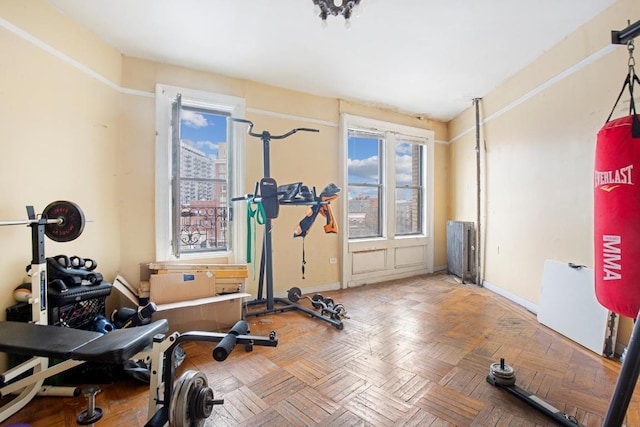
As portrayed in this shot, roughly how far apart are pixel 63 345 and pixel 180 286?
1373 millimetres

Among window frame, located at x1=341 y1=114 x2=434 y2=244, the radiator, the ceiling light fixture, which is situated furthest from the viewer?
the radiator

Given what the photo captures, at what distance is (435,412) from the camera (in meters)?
1.64

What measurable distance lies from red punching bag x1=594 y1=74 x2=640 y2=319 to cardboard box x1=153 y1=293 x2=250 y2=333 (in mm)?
2808

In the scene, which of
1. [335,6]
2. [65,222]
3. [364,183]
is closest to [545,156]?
[364,183]

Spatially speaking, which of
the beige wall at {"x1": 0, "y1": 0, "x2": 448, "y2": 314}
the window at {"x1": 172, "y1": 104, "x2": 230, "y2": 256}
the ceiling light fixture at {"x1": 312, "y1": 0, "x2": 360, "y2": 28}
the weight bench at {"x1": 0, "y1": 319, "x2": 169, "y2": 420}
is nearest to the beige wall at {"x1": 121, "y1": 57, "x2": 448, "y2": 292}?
the beige wall at {"x1": 0, "y1": 0, "x2": 448, "y2": 314}

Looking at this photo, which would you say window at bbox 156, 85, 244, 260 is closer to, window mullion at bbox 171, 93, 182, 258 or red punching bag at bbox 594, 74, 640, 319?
window mullion at bbox 171, 93, 182, 258

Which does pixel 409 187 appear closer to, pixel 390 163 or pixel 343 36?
pixel 390 163

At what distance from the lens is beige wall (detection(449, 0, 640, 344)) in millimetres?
2490

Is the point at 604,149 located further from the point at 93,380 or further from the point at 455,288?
the point at 93,380

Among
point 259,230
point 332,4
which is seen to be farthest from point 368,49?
point 259,230

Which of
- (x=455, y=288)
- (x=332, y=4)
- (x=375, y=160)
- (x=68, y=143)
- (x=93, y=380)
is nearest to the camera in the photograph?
(x=93, y=380)

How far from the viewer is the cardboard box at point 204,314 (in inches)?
101

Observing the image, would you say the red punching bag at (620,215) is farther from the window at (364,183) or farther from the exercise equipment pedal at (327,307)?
the window at (364,183)

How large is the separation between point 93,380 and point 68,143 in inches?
74.4
